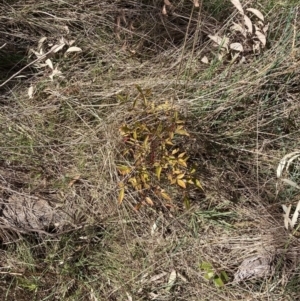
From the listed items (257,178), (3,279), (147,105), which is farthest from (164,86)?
(3,279)

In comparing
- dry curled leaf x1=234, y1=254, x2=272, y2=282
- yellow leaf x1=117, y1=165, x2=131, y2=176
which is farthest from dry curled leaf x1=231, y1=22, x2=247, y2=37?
dry curled leaf x1=234, y1=254, x2=272, y2=282

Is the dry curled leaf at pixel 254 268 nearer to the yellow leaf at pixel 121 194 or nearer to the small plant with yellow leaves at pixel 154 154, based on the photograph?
the small plant with yellow leaves at pixel 154 154

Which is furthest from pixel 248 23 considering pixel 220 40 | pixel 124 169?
pixel 124 169

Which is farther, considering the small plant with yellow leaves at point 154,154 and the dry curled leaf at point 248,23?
the dry curled leaf at point 248,23

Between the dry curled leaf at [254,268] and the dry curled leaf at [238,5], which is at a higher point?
the dry curled leaf at [238,5]

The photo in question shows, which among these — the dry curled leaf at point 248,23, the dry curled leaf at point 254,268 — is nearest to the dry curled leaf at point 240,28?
the dry curled leaf at point 248,23

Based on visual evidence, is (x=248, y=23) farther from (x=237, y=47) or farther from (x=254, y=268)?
(x=254, y=268)

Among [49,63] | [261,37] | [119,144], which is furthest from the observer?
[49,63]

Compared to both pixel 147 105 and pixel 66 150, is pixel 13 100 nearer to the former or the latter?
pixel 66 150
